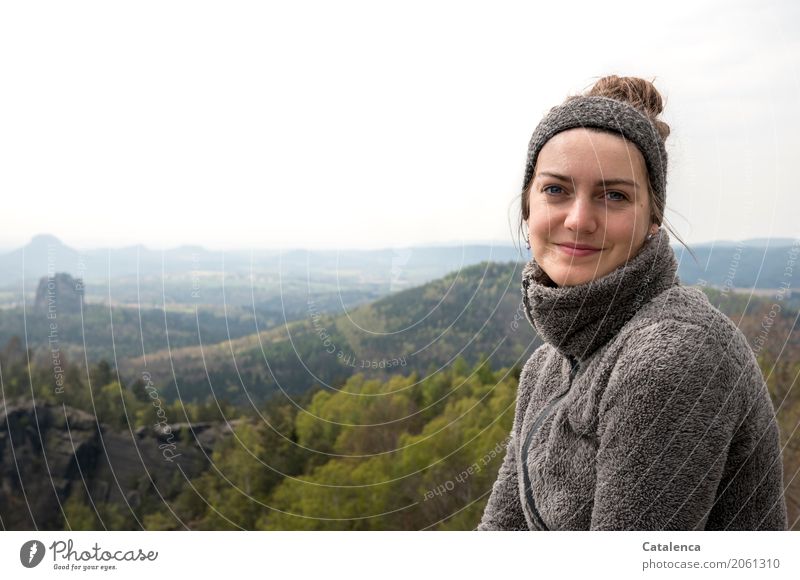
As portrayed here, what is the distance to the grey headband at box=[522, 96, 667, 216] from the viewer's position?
594 mm

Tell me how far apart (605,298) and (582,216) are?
74 mm

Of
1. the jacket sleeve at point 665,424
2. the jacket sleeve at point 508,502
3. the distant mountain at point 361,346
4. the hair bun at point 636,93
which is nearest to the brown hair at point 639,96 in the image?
the hair bun at point 636,93

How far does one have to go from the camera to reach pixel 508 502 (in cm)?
79

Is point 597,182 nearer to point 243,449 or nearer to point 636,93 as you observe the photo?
point 636,93

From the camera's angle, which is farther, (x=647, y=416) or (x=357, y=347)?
(x=357, y=347)

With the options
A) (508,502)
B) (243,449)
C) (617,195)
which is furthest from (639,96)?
(243,449)

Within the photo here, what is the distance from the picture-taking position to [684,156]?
95 centimetres

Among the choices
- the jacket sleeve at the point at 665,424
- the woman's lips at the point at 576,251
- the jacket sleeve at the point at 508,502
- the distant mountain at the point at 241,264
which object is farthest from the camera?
the distant mountain at the point at 241,264

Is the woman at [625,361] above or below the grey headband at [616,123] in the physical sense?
below

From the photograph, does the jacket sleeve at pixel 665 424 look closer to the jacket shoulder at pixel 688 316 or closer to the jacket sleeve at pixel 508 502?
the jacket shoulder at pixel 688 316

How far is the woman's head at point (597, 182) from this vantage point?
0.60 metres

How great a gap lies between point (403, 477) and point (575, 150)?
84 cm

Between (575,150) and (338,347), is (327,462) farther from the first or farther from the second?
(575,150)
